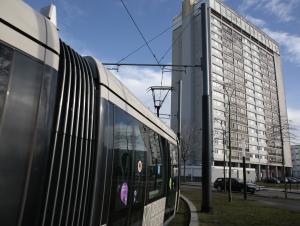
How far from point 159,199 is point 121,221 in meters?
3.93

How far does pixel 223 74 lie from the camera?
99812 mm

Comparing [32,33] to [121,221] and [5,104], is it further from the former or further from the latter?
[121,221]

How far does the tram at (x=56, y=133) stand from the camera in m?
3.25

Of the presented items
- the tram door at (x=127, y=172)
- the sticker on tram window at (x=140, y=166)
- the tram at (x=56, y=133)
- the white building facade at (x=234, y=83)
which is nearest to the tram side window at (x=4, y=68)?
the tram at (x=56, y=133)

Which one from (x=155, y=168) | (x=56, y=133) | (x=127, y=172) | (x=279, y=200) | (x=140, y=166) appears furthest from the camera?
(x=279, y=200)

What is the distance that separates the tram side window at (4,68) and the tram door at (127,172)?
2353 mm

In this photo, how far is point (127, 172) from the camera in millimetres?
5965

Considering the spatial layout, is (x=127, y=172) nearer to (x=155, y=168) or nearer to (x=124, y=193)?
(x=124, y=193)

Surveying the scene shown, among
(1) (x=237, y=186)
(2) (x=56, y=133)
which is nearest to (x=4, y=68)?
(2) (x=56, y=133)

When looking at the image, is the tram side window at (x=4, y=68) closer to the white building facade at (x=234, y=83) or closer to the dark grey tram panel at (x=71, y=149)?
the dark grey tram panel at (x=71, y=149)

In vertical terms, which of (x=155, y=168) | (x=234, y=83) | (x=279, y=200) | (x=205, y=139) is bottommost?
(x=279, y=200)

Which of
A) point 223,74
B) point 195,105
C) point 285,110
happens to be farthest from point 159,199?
point 285,110

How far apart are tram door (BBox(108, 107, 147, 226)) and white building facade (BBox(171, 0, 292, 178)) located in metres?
72.6

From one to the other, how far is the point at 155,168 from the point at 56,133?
16.6 feet
